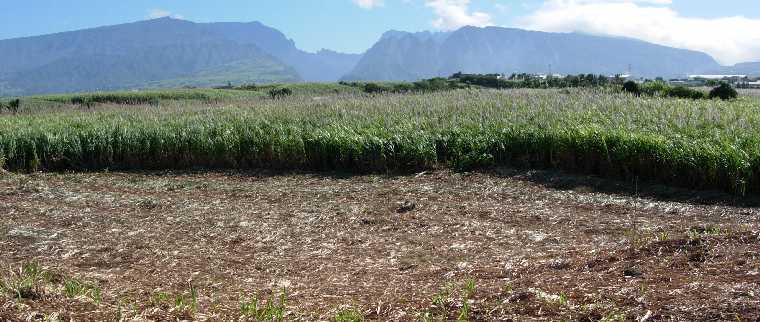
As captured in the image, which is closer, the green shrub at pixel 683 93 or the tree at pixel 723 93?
the tree at pixel 723 93

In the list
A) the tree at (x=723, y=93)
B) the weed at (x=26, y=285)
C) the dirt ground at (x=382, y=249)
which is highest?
the tree at (x=723, y=93)

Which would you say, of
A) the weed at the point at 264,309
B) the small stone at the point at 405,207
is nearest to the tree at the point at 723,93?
the small stone at the point at 405,207

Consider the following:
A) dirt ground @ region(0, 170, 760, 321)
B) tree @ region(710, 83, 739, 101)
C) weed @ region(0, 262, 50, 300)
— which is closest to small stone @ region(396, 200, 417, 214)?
dirt ground @ region(0, 170, 760, 321)

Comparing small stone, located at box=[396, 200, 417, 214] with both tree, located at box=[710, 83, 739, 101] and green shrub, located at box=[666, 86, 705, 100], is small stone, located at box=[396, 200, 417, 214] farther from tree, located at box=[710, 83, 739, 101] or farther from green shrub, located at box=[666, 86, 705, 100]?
green shrub, located at box=[666, 86, 705, 100]

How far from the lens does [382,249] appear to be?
677 centimetres

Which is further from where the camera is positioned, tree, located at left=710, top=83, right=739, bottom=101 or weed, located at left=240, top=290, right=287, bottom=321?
tree, located at left=710, top=83, right=739, bottom=101

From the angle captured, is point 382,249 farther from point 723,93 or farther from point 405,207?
point 723,93

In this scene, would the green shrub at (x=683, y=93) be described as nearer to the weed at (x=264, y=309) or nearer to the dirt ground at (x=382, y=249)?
the dirt ground at (x=382, y=249)

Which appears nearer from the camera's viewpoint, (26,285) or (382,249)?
(26,285)

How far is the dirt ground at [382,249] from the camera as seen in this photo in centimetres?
432

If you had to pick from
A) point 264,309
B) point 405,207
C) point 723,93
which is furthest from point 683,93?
point 264,309

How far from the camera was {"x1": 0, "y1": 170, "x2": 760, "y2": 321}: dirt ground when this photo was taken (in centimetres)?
432

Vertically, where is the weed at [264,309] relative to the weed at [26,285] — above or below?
below

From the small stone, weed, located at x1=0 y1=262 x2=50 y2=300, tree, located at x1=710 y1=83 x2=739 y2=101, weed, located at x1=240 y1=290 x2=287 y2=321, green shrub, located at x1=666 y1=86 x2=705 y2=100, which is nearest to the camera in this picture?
weed, located at x1=240 y1=290 x2=287 y2=321
